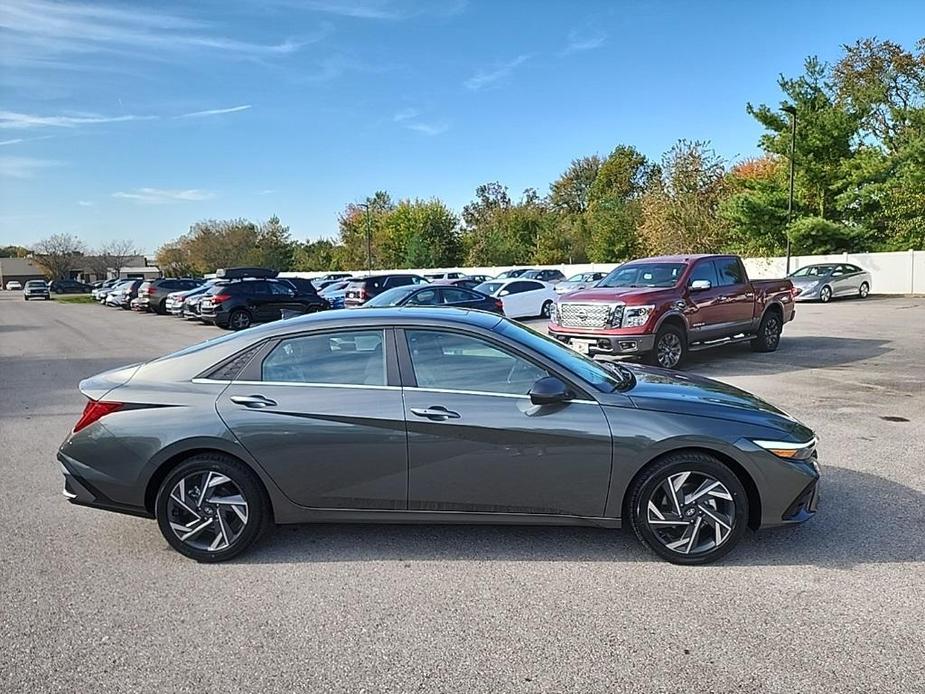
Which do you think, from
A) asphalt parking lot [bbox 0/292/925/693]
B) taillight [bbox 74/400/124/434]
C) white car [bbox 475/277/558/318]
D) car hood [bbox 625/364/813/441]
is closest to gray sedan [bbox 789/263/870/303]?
white car [bbox 475/277/558/318]

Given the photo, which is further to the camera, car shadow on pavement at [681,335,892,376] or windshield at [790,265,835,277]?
windshield at [790,265,835,277]

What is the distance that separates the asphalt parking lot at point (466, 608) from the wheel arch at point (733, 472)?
28cm

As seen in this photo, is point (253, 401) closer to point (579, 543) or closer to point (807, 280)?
point (579, 543)

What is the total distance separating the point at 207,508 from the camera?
13.6 ft

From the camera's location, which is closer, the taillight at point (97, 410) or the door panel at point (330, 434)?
the door panel at point (330, 434)

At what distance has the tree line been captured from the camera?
34312mm

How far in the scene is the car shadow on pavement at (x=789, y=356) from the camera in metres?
11.6

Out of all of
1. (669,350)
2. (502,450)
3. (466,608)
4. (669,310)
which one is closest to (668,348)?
(669,350)

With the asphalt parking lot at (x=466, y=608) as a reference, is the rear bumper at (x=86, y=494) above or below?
above

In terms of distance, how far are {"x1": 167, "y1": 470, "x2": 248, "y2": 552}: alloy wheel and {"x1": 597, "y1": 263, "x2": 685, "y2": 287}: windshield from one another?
9.23 metres

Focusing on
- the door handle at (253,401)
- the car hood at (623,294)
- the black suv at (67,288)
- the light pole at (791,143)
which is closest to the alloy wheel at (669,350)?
A: the car hood at (623,294)

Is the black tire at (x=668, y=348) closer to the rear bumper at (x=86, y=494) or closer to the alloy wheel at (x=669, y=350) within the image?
the alloy wheel at (x=669, y=350)

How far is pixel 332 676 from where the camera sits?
2988mm

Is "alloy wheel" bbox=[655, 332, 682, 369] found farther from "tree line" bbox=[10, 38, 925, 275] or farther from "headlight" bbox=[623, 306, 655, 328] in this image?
"tree line" bbox=[10, 38, 925, 275]
